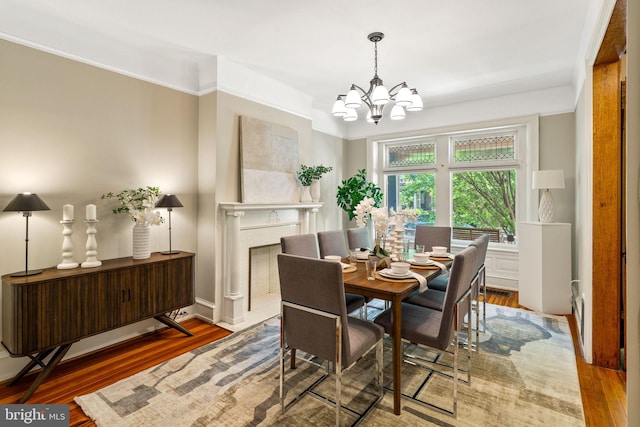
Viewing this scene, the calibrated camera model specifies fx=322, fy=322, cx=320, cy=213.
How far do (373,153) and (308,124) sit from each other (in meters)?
1.59

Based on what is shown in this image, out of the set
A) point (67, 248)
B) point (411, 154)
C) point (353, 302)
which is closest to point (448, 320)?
point (353, 302)

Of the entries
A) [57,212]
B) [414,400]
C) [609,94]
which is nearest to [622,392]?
[414,400]

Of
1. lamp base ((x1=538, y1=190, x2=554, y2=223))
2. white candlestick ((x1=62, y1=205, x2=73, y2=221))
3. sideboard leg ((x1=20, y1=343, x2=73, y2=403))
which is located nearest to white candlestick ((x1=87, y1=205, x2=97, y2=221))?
white candlestick ((x1=62, y1=205, x2=73, y2=221))

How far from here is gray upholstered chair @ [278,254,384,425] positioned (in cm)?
179

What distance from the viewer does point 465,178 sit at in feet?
16.5

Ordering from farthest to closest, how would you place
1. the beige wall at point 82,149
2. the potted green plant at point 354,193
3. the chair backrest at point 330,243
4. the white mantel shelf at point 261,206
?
1. the potted green plant at point 354,193
2. the white mantel shelf at point 261,206
3. the chair backrest at point 330,243
4. the beige wall at point 82,149

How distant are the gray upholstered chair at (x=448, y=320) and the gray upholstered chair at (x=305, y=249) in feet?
1.57

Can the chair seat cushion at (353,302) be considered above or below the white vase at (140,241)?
below

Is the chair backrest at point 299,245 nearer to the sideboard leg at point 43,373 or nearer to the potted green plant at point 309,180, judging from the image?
the potted green plant at point 309,180

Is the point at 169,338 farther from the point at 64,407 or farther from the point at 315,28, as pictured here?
the point at 315,28

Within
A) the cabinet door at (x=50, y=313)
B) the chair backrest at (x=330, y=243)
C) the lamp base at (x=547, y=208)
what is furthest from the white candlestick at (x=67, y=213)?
the lamp base at (x=547, y=208)

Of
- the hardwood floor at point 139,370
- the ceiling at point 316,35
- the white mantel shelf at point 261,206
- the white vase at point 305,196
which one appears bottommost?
the hardwood floor at point 139,370

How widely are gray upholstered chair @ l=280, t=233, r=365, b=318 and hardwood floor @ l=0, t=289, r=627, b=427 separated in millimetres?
1153

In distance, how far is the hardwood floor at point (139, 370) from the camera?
2.05 meters
